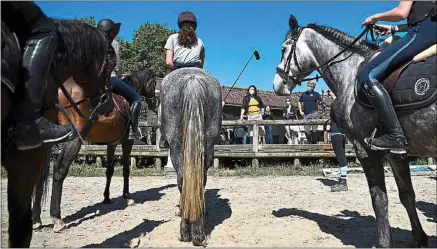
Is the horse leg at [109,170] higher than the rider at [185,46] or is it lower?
lower

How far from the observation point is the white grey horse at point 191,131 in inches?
177

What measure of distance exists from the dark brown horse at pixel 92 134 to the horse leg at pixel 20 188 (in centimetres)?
166

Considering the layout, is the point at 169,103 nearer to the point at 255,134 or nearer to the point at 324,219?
the point at 324,219

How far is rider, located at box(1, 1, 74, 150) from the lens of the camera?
301 centimetres

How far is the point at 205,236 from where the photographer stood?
4543mm

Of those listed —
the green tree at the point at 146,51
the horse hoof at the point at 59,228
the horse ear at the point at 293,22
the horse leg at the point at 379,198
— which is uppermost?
the green tree at the point at 146,51

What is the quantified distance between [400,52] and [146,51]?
3437 cm

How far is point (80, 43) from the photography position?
3.85 m

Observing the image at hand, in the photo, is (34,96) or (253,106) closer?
(34,96)

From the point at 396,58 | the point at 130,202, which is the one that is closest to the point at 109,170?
the point at 130,202

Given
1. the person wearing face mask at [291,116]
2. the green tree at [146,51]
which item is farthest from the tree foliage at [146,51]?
the person wearing face mask at [291,116]

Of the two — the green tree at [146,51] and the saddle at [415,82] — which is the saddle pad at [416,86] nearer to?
the saddle at [415,82]

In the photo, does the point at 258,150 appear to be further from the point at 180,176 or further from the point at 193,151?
the point at 193,151

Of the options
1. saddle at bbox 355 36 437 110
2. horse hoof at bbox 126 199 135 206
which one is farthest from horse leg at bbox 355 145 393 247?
horse hoof at bbox 126 199 135 206
